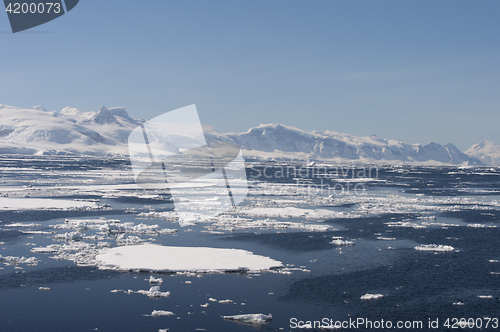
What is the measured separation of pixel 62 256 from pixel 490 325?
23.0 m

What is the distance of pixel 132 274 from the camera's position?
74.9 ft

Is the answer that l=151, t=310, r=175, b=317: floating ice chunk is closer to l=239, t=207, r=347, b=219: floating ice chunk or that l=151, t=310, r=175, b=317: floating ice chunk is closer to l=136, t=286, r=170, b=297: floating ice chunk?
l=136, t=286, r=170, b=297: floating ice chunk

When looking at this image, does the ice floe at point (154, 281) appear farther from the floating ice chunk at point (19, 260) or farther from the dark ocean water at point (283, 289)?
the floating ice chunk at point (19, 260)

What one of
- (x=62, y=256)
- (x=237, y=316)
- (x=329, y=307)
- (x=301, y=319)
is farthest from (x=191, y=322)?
(x=62, y=256)

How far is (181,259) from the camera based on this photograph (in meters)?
25.2

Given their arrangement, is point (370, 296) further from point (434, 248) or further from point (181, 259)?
point (434, 248)

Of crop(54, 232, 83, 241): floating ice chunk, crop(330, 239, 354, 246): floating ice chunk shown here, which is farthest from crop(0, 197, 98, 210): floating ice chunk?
crop(330, 239, 354, 246): floating ice chunk

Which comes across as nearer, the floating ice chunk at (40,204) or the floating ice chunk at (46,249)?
the floating ice chunk at (46,249)

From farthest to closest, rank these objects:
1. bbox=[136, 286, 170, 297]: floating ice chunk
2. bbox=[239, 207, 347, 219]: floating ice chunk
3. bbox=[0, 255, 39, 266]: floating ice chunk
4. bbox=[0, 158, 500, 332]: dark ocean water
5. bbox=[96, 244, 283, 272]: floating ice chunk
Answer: bbox=[239, 207, 347, 219]: floating ice chunk < bbox=[0, 255, 39, 266]: floating ice chunk < bbox=[96, 244, 283, 272]: floating ice chunk < bbox=[136, 286, 170, 297]: floating ice chunk < bbox=[0, 158, 500, 332]: dark ocean water

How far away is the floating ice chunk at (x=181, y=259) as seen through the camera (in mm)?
23656

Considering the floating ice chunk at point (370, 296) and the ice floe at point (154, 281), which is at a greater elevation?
the ice floe at point (154, 281)

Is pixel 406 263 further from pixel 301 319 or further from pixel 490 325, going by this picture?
pixel 301 319

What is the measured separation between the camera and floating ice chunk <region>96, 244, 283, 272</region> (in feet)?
77.6

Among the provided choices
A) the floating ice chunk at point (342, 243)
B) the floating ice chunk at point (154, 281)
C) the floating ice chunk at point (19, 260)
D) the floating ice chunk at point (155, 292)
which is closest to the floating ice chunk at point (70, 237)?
the floating ice chunk at point (19, 260)
